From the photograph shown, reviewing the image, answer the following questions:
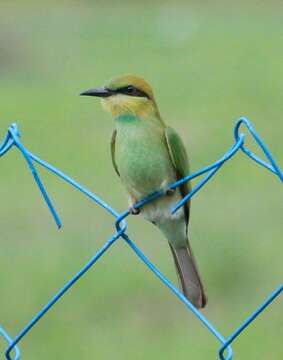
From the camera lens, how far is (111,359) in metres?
4.88

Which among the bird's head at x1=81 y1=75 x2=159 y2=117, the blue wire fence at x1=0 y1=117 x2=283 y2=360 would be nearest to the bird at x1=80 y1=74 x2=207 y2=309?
the bird's head at x1=81 y1=75 x2=159 y2=117

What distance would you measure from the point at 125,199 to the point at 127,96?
10.7 ft

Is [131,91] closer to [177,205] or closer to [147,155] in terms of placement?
[147,155]

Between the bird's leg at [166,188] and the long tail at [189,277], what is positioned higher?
the bird's leg at [166,188]

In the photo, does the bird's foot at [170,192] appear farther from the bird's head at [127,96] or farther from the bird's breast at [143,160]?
the bird's head at [127,96]

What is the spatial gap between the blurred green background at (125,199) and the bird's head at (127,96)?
4.98 feet

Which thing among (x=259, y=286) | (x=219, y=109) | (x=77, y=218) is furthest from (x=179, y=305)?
(x=219, y=109)

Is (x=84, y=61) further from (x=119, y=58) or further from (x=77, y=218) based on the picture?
(x=77, y=218)

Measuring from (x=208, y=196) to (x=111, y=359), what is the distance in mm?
2169

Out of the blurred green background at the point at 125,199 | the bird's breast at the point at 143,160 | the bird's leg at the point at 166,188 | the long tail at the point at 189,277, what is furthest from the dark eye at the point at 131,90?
the blurred green background at the point at 125,199

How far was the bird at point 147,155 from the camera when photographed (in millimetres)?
3432

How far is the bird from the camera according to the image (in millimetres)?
3432

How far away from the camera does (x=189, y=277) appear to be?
3.35 m

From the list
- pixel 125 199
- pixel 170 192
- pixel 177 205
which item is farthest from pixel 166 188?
pixel 125 199
